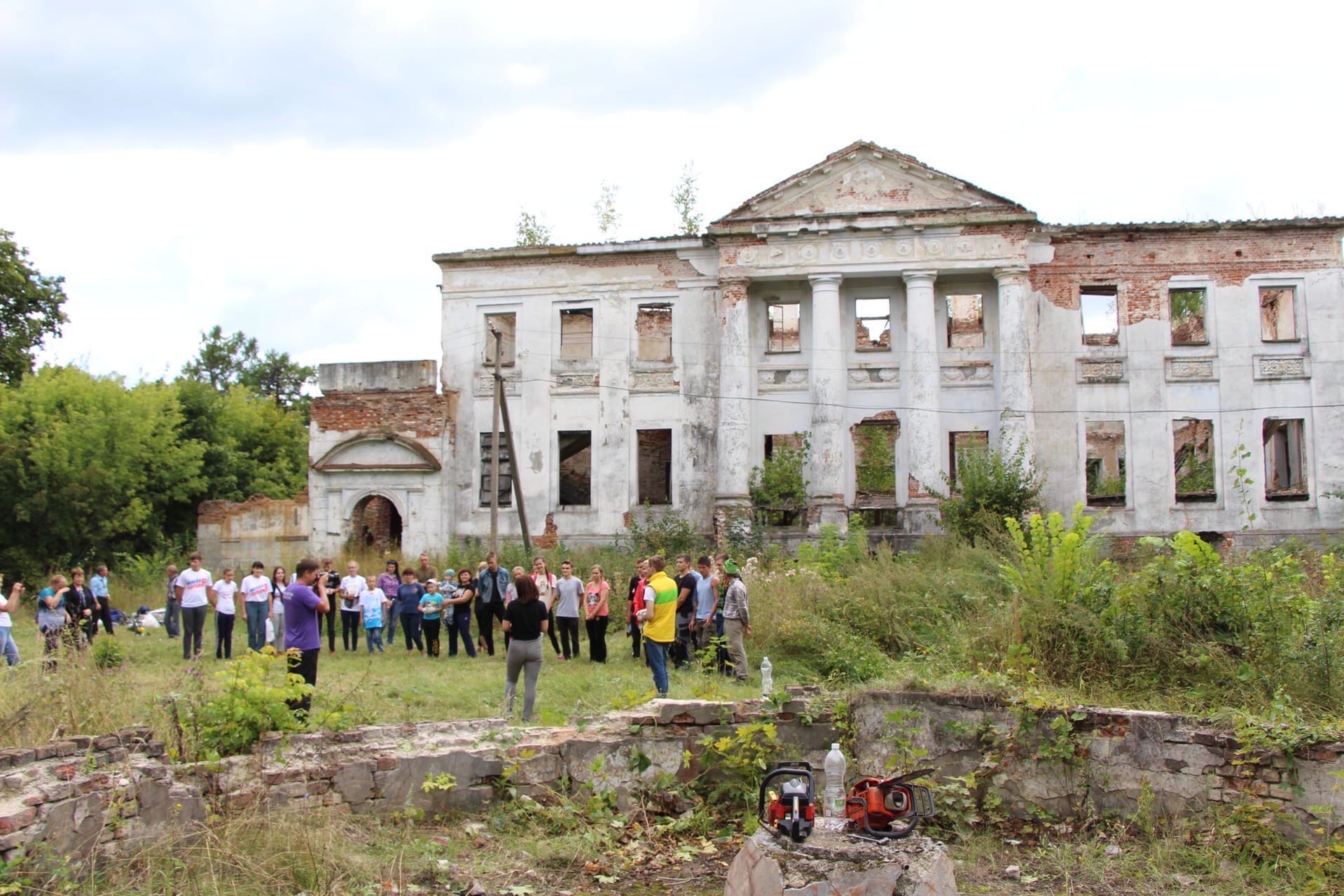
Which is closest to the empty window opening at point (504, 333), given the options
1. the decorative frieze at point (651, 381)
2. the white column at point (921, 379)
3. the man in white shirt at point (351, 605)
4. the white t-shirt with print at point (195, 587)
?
the decorative frieze at point (651, 381)

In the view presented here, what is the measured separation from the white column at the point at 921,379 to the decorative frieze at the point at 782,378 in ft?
7.86

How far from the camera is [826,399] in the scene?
25.5 m

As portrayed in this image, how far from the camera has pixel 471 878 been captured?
704 centimetres

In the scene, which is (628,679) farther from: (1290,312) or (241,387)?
(241,387)

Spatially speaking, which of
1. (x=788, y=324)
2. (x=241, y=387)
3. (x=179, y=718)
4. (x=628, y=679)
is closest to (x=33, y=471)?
(x=241, y=387)

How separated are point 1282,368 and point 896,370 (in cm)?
865

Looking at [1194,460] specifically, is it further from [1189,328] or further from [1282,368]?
[1189,328]

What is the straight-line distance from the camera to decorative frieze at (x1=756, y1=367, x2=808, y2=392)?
1028 inches

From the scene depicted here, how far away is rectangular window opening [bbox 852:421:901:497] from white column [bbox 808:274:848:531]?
756 mm

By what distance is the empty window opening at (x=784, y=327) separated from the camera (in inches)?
1054

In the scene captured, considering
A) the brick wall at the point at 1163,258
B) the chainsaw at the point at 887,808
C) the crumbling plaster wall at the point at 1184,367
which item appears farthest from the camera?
the brick wall at the point at 1163,258

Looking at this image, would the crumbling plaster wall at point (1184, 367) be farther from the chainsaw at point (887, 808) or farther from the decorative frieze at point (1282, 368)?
the chainsaw at point (887, 808)

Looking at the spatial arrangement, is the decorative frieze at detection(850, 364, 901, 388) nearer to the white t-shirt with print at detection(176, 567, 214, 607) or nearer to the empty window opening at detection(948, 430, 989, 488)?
the empty window opening at detection(948, 430, 989, 488)

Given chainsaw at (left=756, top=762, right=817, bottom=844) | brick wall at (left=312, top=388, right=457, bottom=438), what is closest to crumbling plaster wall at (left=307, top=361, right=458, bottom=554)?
brick wall at (left=312, top=388, right=457, bottom=438)
